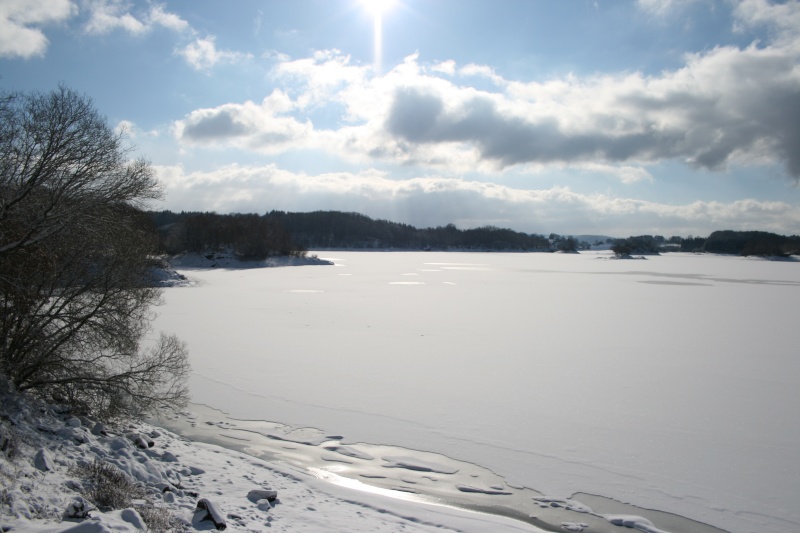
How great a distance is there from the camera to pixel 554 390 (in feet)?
34.9

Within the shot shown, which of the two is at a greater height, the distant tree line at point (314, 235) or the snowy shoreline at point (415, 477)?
the distant tree line at point (314, 235)

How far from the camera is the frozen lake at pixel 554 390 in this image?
6.90m

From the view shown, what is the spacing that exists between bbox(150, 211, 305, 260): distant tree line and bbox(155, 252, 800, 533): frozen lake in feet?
144

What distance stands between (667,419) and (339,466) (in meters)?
5.90

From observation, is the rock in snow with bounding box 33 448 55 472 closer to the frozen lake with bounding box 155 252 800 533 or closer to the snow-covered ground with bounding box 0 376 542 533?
the snow-covered ground with bounding box 0 376 542 533

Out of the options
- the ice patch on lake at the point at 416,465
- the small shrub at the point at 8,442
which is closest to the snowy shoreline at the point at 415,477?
the ice patch on lake at the point at 416,465

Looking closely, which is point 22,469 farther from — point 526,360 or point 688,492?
Answer: point 526,360

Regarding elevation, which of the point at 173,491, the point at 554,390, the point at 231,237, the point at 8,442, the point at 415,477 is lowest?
the point at 415,477

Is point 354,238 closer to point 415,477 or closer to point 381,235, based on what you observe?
point 381,235

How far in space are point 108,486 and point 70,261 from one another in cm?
409

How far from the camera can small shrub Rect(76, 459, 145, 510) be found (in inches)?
208

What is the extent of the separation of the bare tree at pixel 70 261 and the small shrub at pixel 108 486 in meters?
2.13

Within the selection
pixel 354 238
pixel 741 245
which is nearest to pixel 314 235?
pixel 354 238

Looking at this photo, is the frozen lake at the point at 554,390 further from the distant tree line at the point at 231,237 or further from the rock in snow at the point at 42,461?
the distant tree line at the point at 231,237
